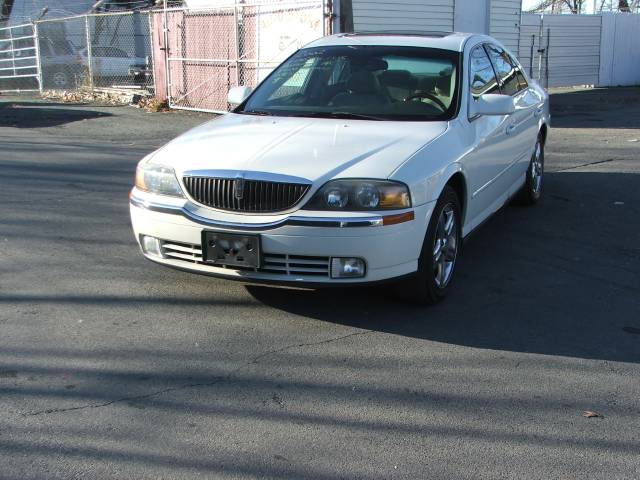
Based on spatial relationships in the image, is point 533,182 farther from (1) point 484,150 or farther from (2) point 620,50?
(2) point 620,50

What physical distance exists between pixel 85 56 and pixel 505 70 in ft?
54.1

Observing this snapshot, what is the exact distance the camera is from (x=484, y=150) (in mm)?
5711

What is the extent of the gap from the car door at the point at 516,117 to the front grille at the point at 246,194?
261 centimetres

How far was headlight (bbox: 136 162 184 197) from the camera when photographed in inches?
188

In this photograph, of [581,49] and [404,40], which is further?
[581,49]

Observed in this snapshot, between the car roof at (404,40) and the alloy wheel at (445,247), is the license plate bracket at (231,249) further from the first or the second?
Result: the car roof at (404,40)

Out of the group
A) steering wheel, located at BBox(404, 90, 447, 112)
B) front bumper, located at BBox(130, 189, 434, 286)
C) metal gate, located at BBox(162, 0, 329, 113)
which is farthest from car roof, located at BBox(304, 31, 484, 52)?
metal gate, located at BBox(162, 0, 329, 113)

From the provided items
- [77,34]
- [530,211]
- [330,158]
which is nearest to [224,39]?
[77,34]

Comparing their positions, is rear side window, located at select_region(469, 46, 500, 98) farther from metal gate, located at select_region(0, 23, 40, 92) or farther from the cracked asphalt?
metal gate, located at select_region(0, 23, 40, 92)

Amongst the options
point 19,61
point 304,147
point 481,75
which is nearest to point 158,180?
point 304,147

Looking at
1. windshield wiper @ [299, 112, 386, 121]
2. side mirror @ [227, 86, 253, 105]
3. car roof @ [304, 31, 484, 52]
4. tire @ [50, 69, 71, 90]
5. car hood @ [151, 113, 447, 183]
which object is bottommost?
tire @ [50, 69, 71, 90]

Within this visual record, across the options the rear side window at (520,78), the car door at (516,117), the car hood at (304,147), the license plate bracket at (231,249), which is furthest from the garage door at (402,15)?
the license plate bracket at (231,249)

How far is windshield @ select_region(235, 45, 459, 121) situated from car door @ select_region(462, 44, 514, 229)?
233 millimetres

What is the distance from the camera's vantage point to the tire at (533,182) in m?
7.74
